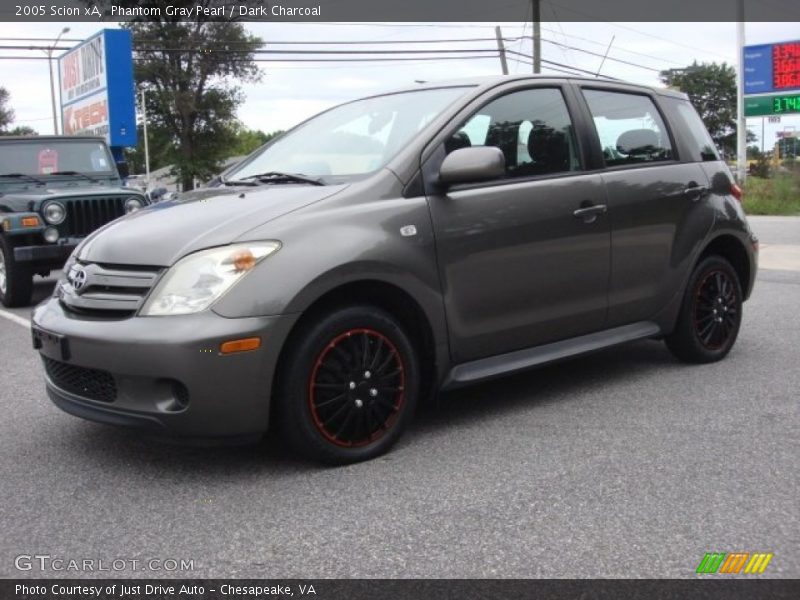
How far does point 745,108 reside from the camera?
3328cm

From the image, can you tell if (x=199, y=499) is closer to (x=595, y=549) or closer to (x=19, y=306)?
(x=595, y=549)

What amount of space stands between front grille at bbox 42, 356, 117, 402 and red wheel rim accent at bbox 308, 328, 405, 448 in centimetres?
83

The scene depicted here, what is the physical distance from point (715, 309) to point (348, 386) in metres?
2.85

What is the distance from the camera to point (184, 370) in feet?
10.8

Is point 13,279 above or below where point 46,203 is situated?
below

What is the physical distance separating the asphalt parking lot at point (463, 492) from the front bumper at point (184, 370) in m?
0.31

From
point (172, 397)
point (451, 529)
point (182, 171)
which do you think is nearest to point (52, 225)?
point (172, 397)

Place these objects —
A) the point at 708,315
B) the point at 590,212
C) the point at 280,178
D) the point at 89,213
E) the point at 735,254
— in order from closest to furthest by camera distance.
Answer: the point at 280,178, the point at 590,212, the point at 708,315, the point at 735,254, the point at 89,213

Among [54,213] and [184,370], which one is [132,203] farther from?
[184,370]

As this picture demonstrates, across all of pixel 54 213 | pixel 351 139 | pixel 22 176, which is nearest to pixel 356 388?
pixel 351 139

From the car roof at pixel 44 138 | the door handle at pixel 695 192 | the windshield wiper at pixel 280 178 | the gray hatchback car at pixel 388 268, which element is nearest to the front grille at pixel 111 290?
the gray hatchback car at pixel 388 268

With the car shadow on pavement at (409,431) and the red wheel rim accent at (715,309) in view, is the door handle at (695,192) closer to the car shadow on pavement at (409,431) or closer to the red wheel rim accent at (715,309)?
the red wheel rim accent at (715,309)

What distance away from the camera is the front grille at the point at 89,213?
9.12 metres

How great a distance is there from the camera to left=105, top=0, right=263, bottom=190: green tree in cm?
4891
